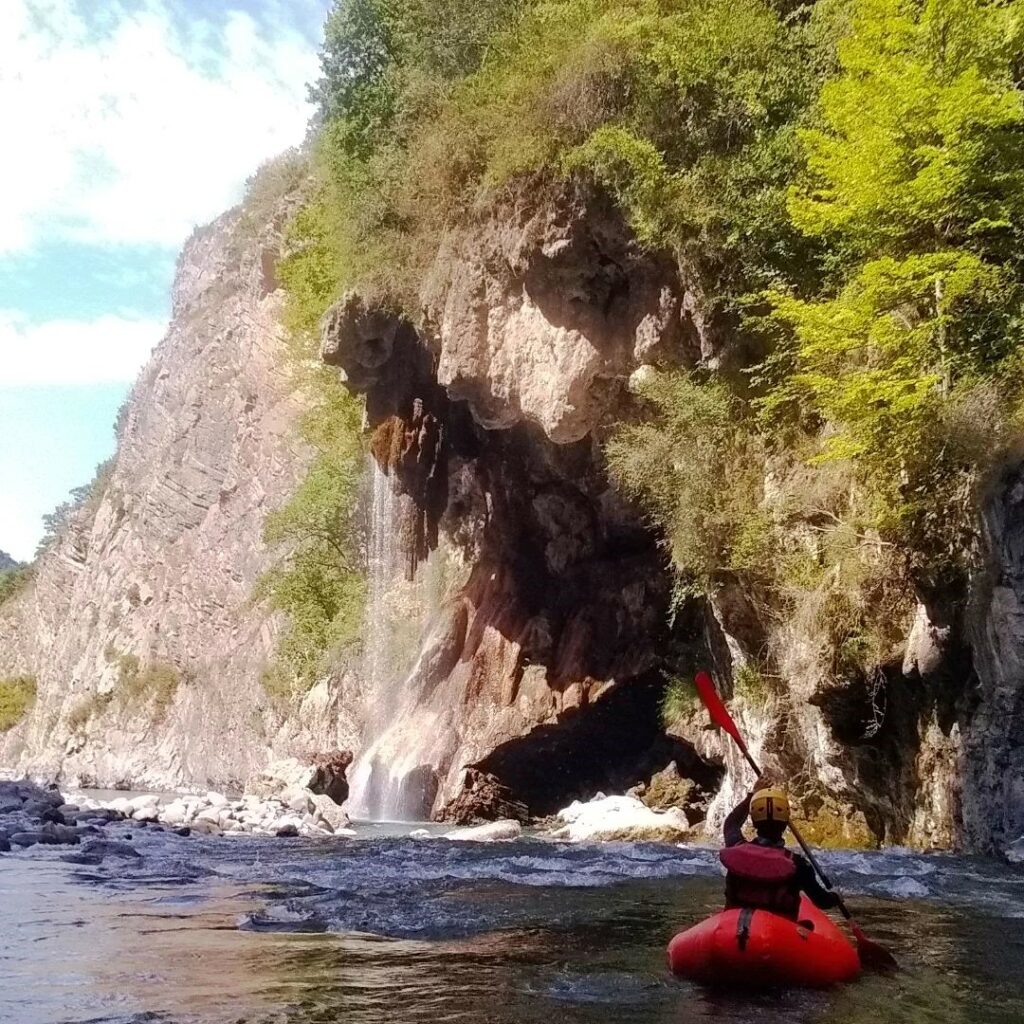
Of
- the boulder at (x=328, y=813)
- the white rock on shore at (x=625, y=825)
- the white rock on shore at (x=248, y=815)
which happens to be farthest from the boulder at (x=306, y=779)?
the white rock on shore at (x=625, y=825)

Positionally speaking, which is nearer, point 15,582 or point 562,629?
point 562,629

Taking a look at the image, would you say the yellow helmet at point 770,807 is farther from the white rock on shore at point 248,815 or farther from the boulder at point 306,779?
the boulder at point 306,779

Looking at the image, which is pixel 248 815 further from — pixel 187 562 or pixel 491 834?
pixel 187 562

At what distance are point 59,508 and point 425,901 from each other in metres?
59.6

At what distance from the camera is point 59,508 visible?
61531 mm

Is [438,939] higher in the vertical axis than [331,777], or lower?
lower

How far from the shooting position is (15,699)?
5488cm

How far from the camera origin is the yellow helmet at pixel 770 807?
18.1 feet

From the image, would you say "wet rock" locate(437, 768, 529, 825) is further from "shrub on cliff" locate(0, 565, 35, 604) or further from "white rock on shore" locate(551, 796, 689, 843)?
"shrub on cliff" locate(0, 565, 35, 604)

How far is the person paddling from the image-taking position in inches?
204

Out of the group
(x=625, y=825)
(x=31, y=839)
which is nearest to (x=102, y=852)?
(x=31, y=839)

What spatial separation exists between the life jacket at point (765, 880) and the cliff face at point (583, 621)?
15.9ft

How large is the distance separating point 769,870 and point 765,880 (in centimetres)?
5

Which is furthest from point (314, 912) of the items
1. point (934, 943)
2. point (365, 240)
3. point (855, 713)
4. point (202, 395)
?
point (202, 395)
